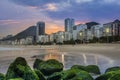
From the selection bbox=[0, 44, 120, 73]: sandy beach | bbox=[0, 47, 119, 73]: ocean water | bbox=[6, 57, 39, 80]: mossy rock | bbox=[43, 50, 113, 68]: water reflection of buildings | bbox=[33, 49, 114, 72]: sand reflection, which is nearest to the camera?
bbox=[6, 57, 39, 80]: mossy rock

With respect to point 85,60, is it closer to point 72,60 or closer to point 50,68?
point 72,60

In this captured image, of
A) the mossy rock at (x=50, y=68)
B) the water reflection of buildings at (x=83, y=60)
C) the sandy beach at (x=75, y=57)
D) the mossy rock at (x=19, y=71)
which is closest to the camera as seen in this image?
the mossy rock at (x=19, y=71)

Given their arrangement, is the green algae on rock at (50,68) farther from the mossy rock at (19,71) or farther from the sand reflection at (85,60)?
the sand reflection at (85,60)

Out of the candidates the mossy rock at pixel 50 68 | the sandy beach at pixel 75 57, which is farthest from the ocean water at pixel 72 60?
the mossy rock at pixel 50 68

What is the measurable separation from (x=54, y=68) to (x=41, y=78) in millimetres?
4239

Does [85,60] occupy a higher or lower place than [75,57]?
higher

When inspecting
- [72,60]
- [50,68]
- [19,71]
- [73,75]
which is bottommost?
[72,60]

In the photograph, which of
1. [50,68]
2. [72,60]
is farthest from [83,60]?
[50,68]


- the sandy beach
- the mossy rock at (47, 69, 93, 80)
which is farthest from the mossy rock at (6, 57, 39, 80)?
the sandy beach

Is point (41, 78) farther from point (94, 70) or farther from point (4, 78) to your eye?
point (94, 70)

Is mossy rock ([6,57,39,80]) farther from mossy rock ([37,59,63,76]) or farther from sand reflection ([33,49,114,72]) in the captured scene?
sand reflection ([33,49,114,72])

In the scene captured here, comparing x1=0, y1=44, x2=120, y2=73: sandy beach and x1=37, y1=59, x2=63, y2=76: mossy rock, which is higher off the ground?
x1=37, y1=59, x2=63, y2=76: mossy rock

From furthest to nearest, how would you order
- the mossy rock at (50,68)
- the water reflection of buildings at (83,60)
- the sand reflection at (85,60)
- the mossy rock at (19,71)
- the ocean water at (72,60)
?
the water reflection of buildings at (83,60), the sand reflection at (85,60), the ocean water at (72,60), the mossy rock at (50,68), the mossy rock at (19,71)

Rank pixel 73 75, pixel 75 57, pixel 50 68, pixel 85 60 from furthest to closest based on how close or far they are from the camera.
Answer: pixel 75 57 < pixel 85 60 < pixel 50 68 < pixel 73 75
